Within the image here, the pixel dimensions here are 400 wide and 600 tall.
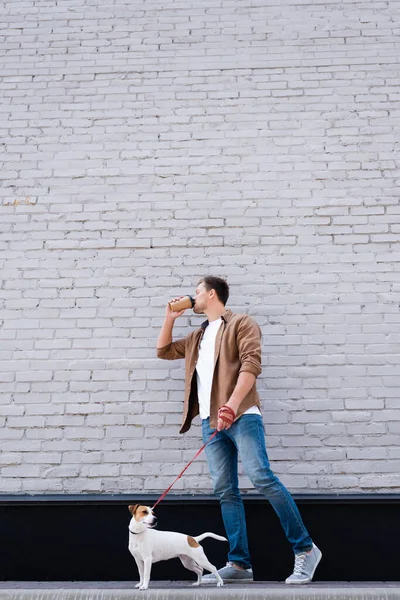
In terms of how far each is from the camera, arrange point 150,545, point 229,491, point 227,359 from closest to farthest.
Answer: point 150,545 < point 229,491 < point 227,359

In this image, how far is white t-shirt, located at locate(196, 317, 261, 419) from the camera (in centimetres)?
280

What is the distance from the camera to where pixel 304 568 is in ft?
8.16

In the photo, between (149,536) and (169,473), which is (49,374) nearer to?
(169,473)

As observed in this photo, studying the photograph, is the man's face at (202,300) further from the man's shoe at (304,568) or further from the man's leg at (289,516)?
Result: the man's shoe at (304,568)

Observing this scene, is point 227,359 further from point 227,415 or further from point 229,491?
point 229,491

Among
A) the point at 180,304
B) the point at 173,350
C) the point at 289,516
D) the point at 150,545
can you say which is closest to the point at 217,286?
the point at 180,304

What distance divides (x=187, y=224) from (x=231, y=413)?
57.8 inches

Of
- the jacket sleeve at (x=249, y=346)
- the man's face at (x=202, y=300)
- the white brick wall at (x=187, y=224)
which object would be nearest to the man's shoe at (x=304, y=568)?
the white brick wall at (x=187, y=224)

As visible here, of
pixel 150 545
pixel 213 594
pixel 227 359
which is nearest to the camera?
pixel 213 594

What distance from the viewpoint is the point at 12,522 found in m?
3.01

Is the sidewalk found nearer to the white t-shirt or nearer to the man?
the man

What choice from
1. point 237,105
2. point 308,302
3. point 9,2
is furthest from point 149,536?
point 9,2

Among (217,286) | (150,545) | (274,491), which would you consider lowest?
(150,545)

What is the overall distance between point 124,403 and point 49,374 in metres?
0.47
